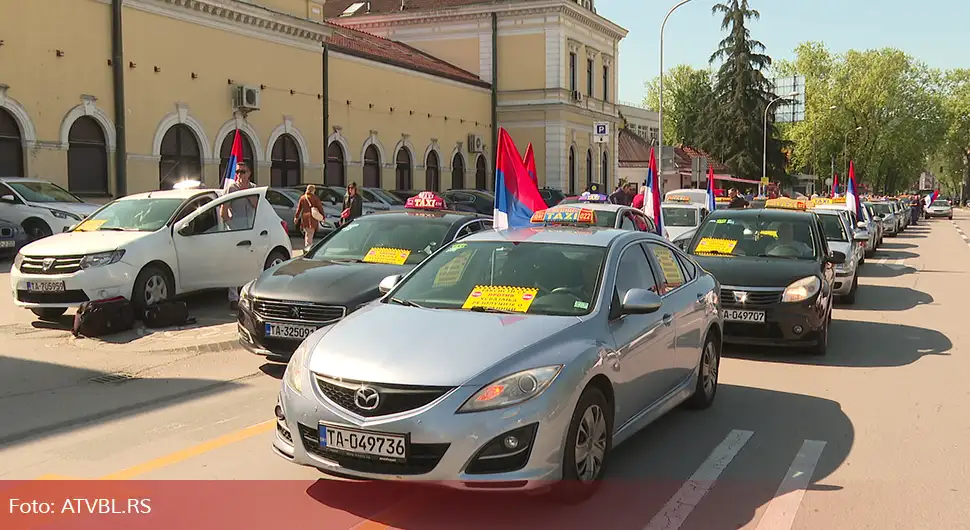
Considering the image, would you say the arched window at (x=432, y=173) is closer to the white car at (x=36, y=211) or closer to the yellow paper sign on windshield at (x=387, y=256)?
the white car at (x=36, y=211)

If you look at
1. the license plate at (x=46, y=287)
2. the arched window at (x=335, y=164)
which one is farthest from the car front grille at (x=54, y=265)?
the arched window at (x=335, y=164)

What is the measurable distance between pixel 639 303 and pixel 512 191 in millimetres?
5819

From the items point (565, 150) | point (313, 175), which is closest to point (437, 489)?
point (313, 175)

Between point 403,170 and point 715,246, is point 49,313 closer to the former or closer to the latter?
point 715,246

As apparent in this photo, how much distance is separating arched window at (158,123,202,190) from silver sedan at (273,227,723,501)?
2141cm

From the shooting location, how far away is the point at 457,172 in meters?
44.4

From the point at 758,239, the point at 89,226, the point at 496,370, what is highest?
the point at 89,226

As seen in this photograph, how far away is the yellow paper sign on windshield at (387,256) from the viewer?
31.0 feet

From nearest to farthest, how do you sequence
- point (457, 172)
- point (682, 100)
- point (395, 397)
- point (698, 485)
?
point (395, 397)
point (698, 485)
point (457, 172)
point (682, 100)

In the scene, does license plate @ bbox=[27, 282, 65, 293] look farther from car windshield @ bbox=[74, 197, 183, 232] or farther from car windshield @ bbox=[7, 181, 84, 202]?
car windshield @ bbox=[7, 181, 84, 202]

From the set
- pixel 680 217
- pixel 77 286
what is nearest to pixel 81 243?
pixel 77 286

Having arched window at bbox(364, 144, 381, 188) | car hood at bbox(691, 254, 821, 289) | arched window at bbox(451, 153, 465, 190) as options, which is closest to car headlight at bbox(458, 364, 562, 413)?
car hood at bbox(691, 254, 821, 289)

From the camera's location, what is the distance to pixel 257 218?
12.8 metres

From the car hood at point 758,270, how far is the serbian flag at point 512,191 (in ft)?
7.10
